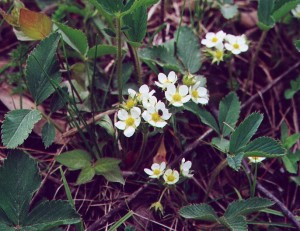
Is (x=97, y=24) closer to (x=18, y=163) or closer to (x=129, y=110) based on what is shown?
(x=129, y=110)

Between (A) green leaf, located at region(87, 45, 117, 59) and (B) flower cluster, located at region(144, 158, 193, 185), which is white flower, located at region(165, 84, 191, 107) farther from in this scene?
(A) green leaf, located at region(87, 45, 117, 59)

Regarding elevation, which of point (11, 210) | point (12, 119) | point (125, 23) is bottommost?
point (11, 210)

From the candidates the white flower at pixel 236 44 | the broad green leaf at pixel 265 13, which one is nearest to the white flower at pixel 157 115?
the white flower at pixel 236 44

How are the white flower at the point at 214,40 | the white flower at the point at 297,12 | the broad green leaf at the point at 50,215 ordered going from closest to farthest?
the broad green leaf at the point at 50,215, the white flower at the point at 214,40, the white flower at the point at 297,12

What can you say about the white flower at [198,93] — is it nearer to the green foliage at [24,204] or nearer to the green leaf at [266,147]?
the green leaf at [266,147]

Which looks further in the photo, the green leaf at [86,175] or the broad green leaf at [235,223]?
the green leaf at [86,175]

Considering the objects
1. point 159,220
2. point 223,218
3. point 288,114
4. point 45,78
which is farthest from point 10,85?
point 288,114
